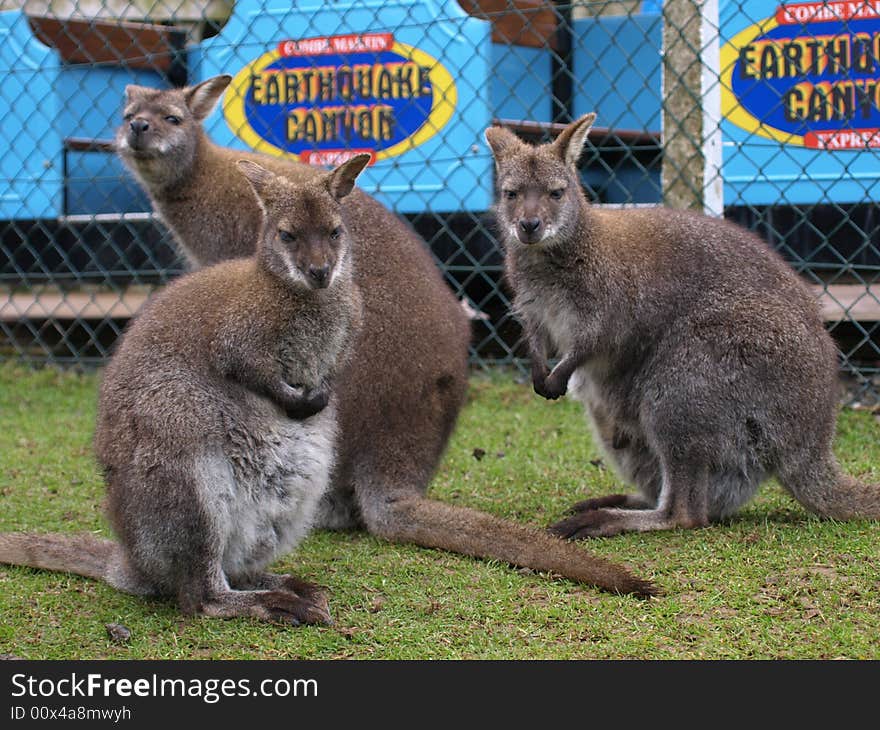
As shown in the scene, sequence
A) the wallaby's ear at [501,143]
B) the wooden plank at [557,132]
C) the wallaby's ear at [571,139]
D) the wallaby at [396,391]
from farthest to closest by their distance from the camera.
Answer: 1. the wooden plank at [557,132]
2. the wallaby's ear at [501,143]
3. the wallaby's ear at [571,139]
4. the wallaby at [396,391]

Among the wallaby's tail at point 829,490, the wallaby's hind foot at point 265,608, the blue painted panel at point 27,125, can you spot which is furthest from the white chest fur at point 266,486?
the blue painted panel at point 27,125

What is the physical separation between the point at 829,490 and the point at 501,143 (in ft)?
5.57

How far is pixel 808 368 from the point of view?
4258 millimetres

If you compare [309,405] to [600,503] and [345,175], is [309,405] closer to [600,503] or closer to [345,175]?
[345,175]

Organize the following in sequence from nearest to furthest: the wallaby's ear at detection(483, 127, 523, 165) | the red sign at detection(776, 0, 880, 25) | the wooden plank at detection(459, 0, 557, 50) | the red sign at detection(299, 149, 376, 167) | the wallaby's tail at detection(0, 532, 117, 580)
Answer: the wallaby's tail at detection(0, 532, 117, 580) < the wallaby's ear at detection(483, 127, 523, 165) < the red sign at detection(776, 0, 880, 25) < the wooden plank at detection(459, 0, 557, 50) < the red sign at detection(299, 149, 376, 167)

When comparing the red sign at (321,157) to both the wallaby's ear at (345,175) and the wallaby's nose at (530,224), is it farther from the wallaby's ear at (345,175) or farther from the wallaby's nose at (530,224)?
the wallaby's ear at (345,175)

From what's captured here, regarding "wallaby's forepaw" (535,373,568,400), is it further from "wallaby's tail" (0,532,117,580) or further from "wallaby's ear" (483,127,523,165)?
"wallaby's tail" (0,532,117,580)

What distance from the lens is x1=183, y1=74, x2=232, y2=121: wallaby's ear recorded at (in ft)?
18.6

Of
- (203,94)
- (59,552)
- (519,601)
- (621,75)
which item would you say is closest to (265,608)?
(519,601)

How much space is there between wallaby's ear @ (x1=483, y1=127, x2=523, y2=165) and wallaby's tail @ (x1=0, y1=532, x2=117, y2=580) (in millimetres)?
1937

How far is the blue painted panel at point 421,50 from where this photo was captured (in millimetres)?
6922

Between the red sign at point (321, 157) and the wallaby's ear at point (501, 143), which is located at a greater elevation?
the wallaby's ear at point (501, 143)

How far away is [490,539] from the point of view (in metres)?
3.96

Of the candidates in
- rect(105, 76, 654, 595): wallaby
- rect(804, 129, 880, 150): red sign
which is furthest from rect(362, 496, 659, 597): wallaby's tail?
rect(804, 129, 880, 150): red sign
